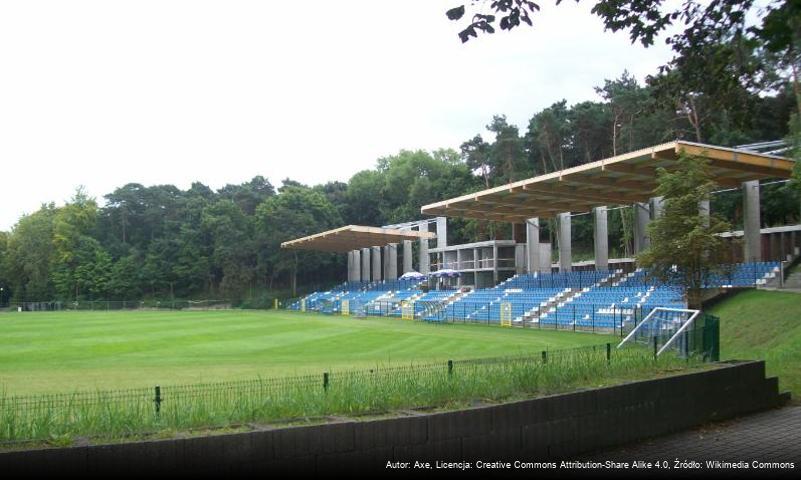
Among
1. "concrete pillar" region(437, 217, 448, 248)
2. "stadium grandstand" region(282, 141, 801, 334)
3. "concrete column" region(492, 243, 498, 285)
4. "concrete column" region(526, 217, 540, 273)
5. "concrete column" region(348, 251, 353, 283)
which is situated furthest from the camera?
"concrete column" region(348, 251, 353, 283)

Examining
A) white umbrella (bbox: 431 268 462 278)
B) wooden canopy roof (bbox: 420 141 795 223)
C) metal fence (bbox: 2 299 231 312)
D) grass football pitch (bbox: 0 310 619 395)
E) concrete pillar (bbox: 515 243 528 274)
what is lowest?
metal fence (bbox: 2 299 231 312)

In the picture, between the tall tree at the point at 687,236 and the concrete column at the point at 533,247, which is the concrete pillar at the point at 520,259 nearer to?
the concrete column at the point at 533,247

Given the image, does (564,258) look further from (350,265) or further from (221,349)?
(350,265)

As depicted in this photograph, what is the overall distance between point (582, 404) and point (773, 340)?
61.0ft

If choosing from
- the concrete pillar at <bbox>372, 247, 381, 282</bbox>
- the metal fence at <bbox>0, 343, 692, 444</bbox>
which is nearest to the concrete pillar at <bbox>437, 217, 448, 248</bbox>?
the concrete pillar at <bbox>372, 247, 381, 282</bbox>

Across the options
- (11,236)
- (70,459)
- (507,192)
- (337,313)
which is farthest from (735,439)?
(11,236)

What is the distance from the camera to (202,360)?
23375 mm

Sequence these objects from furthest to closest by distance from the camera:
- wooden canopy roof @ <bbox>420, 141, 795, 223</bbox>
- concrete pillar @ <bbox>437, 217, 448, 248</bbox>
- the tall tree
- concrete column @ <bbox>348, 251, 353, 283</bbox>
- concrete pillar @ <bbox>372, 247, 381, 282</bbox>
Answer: concrete column @ <bbox>348, 251, 353, 283</bbox>
concrete pillar @ <bbox>372, 247, 381, 282</bbox>
concrete pillar @ <bbox>437, 217, 448, 248</bbox>
wooden canopy roof @ <bbox>420, 141, 795, 223</bbox>
the tall tree

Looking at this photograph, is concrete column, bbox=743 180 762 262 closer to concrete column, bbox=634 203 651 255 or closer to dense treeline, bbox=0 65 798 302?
concrete column, bbox=634 203 651 255

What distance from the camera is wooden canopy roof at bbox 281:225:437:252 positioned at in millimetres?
60281

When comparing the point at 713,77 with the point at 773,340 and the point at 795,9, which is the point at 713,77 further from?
the point at 773,340

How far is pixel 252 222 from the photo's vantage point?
90.1 metres

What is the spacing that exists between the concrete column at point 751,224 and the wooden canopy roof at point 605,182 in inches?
26.4

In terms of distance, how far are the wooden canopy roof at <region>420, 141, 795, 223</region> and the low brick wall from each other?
22.2m
